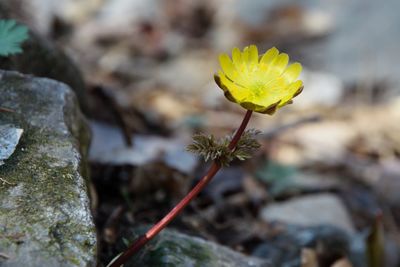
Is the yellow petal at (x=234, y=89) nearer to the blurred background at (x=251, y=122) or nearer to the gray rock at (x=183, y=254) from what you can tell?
the gray rock at (x=183, y=254)

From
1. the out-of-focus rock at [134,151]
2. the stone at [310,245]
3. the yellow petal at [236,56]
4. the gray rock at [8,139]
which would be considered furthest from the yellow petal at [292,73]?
the out-of-focus rock at [134,151]

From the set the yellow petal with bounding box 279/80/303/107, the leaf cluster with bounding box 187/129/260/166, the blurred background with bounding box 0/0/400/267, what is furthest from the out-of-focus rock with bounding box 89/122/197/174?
the yellow petal with bounding box 279/80/303/107

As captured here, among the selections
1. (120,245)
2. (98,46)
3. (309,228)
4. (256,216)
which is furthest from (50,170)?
(98,46)

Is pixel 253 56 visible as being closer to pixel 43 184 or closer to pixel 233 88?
pixel 233 88

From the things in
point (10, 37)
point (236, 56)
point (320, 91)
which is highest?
point (320, 91)

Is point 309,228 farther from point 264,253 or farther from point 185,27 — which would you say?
point 185,27

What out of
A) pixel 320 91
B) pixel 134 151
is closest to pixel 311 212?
pixel 134 151
